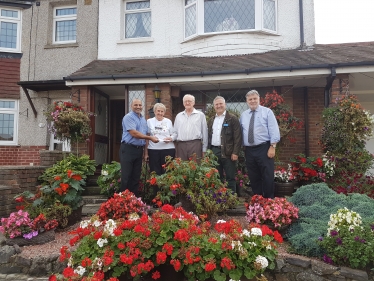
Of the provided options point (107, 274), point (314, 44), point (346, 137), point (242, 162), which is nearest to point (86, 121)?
point (242, 162)

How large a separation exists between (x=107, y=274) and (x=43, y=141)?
6714 mm

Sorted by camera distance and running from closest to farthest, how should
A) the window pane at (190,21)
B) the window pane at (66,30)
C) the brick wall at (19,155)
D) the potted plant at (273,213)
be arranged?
1. the potted plant at (273,213)
2. the window pane at (190,21)
3. the brick wall at (19,155)
4. the window pane at (66,30)

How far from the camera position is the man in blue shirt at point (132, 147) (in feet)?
14.8

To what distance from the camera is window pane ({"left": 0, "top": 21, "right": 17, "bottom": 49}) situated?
884 centimetres

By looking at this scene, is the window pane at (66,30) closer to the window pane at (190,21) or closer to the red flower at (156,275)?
the window pane at (190,21)

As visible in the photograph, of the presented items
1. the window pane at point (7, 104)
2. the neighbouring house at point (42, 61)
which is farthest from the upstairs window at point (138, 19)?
the window pane at point (7, 104)

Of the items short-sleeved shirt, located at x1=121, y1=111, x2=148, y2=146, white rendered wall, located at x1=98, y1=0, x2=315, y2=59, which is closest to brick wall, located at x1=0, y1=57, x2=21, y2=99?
white rendered wall, located at x1=98, y1=0, x2=315, y2=59

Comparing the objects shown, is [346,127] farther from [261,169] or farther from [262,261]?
[262,261]

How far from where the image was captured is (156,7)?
8.54 metres

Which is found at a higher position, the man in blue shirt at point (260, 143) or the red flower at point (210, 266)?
the man in blue shirt at point (260, 143)

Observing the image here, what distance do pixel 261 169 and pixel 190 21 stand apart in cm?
546

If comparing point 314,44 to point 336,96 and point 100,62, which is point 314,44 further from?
point 100,62

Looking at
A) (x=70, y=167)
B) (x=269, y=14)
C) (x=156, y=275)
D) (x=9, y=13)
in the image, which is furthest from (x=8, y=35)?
(x=156, y=275)

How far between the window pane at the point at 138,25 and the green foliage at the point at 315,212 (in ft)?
20.9
